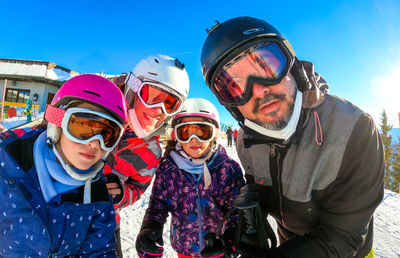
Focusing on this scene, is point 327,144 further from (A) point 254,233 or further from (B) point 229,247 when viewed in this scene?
(B) point 229,247

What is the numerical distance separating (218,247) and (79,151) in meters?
1.53

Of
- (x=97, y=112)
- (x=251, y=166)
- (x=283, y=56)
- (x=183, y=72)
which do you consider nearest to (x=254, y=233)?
(x=251, y=166)

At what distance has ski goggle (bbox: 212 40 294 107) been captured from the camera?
1.64m

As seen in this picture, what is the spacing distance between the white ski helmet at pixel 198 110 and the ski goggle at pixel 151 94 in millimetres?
270

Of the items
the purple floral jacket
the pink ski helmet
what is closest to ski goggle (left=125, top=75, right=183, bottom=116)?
the pink ski helmet

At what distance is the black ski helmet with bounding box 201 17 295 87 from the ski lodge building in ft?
91.5

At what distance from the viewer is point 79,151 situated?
5.22 feet

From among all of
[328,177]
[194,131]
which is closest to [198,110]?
[194,131]

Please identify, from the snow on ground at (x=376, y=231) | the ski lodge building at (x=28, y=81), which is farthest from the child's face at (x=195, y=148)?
the ski lodge building at (x=28, y=81)

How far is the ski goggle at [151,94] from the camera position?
2.46 metres

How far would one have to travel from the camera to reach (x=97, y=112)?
5.30 ft

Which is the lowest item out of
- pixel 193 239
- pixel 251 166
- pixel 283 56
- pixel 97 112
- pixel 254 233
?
pixel 193 239

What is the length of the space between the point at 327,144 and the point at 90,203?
1843mm

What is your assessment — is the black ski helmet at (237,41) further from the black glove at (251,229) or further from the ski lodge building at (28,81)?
the ski lodge building at (28,81)
